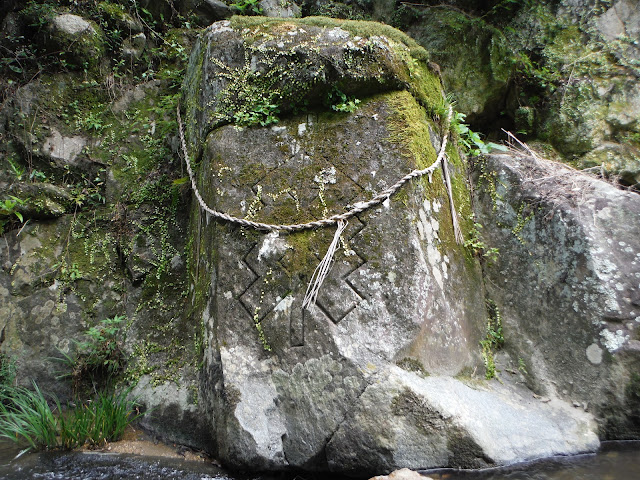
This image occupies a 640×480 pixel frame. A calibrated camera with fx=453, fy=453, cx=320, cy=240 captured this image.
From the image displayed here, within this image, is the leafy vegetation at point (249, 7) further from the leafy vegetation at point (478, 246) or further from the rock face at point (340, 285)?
the leafy vegetation at point (478, 246)

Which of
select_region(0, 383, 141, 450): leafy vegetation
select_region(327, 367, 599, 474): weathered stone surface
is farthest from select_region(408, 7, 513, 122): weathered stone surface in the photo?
select_region(0, 383, 141, 450): leafy vegetation

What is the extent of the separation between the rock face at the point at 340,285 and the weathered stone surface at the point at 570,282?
7.3 inches

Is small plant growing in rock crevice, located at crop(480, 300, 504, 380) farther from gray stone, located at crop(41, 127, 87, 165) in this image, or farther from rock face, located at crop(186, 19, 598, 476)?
gray stone, located at crop(41, 127, 87, 165)

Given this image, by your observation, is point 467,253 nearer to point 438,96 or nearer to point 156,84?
point 438,96

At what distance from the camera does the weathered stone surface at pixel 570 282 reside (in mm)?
2637

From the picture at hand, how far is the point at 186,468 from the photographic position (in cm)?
241

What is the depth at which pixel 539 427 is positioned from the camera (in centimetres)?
248

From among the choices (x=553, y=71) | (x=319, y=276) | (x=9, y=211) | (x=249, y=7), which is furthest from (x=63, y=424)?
(x=553, y=71)

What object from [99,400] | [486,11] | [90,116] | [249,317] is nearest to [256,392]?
[249,317]

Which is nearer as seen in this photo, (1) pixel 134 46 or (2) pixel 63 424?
(2) pixel 63 424

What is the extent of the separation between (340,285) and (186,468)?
1.28 metres

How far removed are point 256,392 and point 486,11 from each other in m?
4.39

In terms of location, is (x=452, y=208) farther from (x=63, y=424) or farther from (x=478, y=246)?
(x=63, y=424)

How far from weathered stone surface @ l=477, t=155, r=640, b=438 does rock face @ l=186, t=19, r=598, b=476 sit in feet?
0.60
